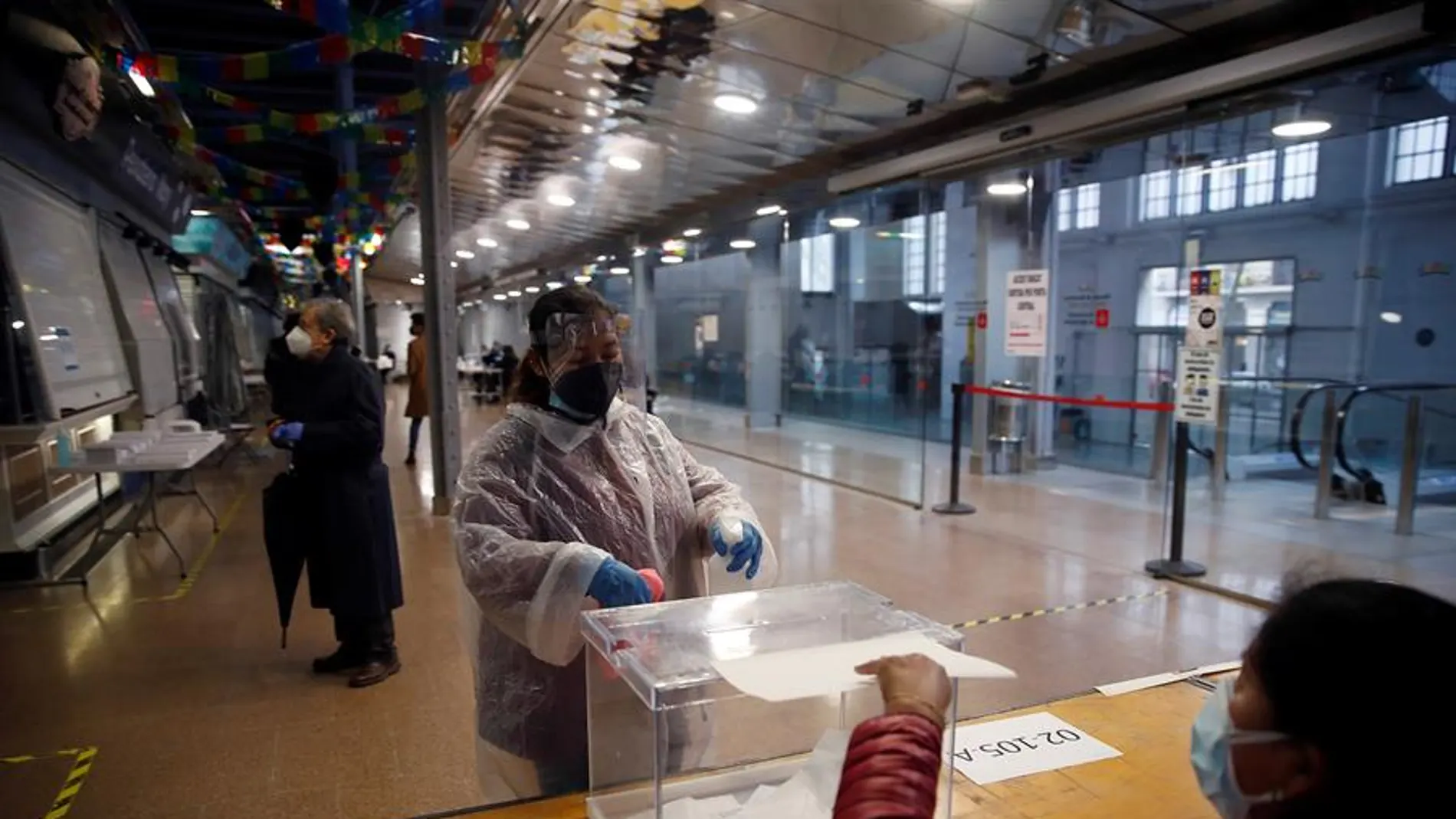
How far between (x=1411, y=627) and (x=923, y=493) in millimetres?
5965

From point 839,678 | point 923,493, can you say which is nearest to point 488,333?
point 923,493

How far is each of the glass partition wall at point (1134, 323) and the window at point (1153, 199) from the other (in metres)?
0.05

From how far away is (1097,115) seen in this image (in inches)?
187

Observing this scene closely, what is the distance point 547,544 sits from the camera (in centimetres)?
134

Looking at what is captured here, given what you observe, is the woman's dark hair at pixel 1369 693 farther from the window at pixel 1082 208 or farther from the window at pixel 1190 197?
the window at pixel 1082 208

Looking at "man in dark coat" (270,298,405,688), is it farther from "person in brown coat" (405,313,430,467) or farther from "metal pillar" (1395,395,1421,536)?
"metal pillar" (1395,395,1421,536)

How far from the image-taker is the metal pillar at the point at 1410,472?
5.45m

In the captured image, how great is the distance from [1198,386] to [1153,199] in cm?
1060

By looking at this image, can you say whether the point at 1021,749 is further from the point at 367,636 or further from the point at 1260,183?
the point at 1260,183

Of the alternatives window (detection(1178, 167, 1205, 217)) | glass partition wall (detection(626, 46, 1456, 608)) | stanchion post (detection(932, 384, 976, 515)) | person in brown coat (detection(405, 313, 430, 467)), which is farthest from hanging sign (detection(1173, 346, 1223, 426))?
window (detection(1178, 167, 1205, 217))

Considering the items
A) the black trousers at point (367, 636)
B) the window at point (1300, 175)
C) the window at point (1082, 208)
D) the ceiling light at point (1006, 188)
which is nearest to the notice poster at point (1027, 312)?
the ceiling light at point (1006, 188)

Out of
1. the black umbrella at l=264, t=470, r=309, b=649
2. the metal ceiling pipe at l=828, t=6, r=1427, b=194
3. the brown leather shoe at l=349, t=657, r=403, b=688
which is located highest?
the metal ceiling pipe at l=828, t=6, r=1427, b=194

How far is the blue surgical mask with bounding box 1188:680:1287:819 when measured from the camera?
30.2 inches

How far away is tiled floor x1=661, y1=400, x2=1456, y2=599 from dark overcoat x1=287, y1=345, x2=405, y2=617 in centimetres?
352
